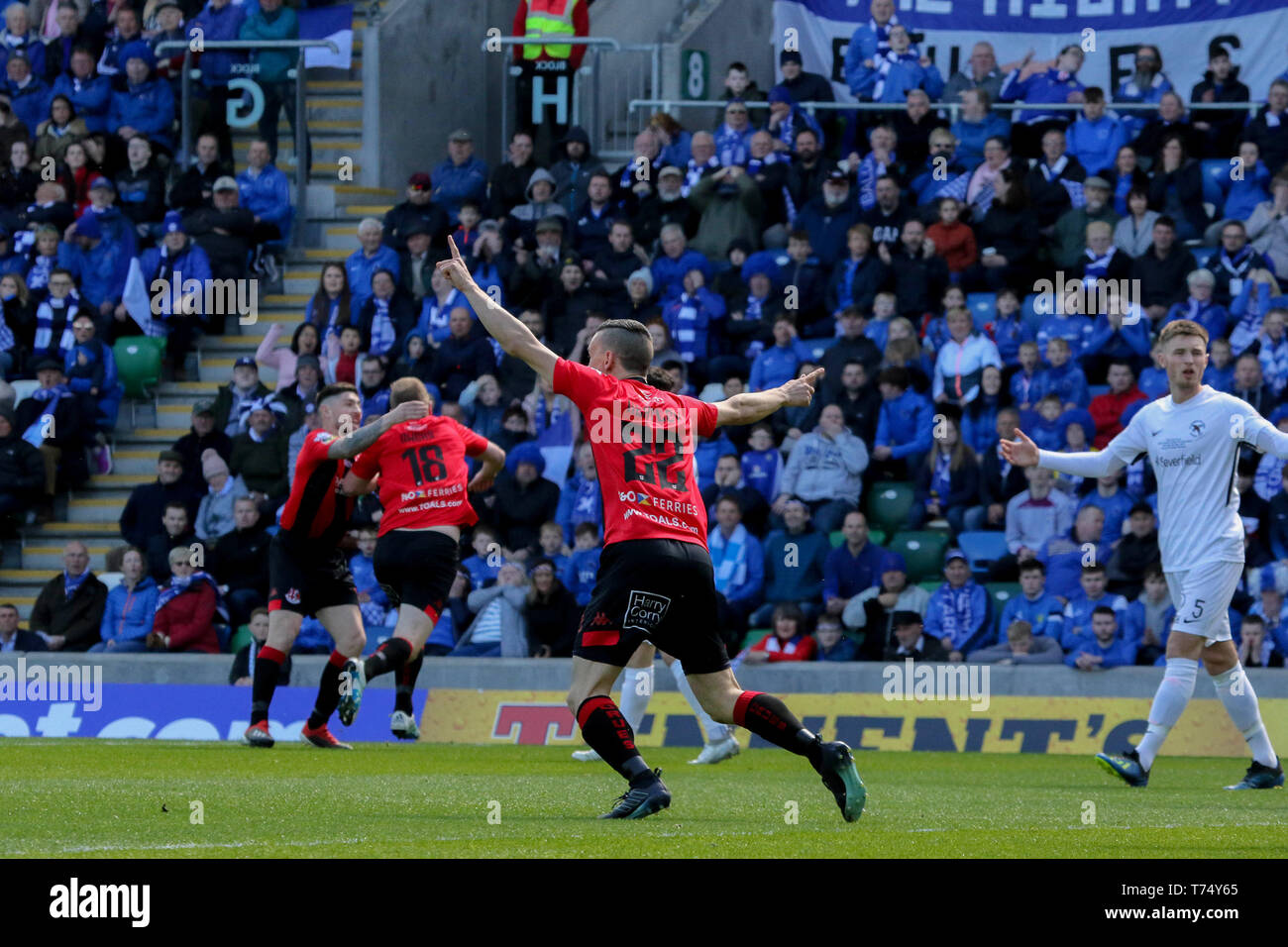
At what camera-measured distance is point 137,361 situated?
2133 cm

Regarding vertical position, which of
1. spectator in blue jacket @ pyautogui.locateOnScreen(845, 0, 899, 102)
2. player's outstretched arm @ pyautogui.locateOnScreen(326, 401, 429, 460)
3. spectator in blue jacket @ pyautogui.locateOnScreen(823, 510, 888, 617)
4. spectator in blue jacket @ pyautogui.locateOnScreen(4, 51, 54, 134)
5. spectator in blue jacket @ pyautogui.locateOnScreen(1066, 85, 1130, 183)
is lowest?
spectator in blue jacket @ pyautogui.locateOnScreen(823, 510, 888, 617)

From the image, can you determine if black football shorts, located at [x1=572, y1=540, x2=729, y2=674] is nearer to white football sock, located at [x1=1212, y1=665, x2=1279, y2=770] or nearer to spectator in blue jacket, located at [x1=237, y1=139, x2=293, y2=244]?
white football sock, located at [x1=1212, y1=665, x2=1279, y2=770]

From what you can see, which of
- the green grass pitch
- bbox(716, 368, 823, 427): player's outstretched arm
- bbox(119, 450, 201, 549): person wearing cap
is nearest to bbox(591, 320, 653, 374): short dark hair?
bbox(716, 368, 823, 427): player's outstretched arm

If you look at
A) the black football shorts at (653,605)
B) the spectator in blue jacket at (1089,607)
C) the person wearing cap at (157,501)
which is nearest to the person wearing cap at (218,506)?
the person wearing cap at (157,501)

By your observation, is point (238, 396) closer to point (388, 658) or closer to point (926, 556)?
point (926, 556)

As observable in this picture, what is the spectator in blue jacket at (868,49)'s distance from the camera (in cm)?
2178

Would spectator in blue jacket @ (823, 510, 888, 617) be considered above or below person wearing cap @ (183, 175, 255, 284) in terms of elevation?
below

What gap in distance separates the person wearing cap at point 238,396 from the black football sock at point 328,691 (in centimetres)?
698

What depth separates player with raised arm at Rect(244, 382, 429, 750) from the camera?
13.0 m

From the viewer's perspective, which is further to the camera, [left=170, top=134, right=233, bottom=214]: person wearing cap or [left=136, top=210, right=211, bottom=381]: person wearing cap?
[left=170, top=134, right=233, bottom=214]: person wearing cap

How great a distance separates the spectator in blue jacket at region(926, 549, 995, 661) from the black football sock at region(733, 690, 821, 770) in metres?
8.06

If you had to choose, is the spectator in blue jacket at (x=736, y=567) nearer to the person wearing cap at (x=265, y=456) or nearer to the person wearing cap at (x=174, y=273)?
the person wearing cap at (x=265, y=456)

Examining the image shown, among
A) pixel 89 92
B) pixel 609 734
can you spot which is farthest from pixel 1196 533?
pixel 89 92
